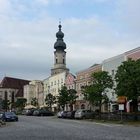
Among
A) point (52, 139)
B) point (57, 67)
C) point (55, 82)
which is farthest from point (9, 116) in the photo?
point (57, 67)

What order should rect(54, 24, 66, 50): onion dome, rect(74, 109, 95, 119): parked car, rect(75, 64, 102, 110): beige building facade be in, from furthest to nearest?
rect(54, 24, 66, 50): onion dome
rect(75, 64, 102, 110): beige building facade
rect(74, 109, 95, 119): parked car

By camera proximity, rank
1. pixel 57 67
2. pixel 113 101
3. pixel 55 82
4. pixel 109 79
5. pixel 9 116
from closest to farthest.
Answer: pixel 9 116
pixel 109 79
pixel 113 101
pixel 55 82
pixel 57 67

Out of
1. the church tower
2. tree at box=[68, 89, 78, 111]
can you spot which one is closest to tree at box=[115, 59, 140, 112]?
tree at box=[68, 89, 78, 111]

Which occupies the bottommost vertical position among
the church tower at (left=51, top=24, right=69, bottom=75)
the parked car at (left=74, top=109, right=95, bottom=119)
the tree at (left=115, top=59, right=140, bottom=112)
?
the parked car at (left=74, top=109, right=95, bottom=119)

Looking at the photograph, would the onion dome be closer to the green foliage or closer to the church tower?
the church tower

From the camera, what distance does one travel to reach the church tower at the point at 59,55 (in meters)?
155

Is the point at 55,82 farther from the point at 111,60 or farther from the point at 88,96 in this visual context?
the point at 88,96

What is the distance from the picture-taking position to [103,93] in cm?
7725

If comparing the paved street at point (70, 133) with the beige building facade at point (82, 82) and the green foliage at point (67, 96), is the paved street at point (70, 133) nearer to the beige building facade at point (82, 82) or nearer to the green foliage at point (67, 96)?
the beige building facade at point (82, 82)

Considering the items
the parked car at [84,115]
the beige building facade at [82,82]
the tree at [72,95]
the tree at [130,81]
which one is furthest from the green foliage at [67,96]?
the tree at [130,81]

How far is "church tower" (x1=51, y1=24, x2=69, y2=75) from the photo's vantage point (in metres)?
155

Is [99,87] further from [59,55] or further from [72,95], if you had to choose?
[59,55]

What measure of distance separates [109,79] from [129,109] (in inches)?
306

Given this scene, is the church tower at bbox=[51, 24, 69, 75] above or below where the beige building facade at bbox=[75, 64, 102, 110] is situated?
above
